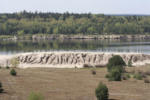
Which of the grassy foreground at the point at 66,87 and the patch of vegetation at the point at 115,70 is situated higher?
the patch of vegetation at the point at 115,70

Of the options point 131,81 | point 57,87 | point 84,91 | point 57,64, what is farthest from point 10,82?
point 57,64

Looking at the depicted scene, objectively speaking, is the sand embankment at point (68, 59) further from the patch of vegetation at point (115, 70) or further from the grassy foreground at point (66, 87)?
the grassy foreground at point (66, 87)

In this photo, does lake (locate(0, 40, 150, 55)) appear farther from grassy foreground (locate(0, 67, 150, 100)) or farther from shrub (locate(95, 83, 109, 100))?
shrub (locate(95, 83, 109, 100))

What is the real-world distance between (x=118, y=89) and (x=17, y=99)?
1149cm

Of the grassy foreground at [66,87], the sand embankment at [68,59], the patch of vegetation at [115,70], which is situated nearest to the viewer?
the grassy foreground at [66,87]

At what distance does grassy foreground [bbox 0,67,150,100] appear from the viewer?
119 feet

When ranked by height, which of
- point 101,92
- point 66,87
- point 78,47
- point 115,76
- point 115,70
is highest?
point 78,47

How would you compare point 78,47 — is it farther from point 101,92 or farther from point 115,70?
point 101,92

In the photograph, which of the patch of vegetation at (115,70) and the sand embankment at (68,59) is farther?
the sand embankment at (68,59)

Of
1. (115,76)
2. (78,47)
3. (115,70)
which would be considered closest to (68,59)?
(115,70)

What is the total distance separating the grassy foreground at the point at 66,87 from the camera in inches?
1428

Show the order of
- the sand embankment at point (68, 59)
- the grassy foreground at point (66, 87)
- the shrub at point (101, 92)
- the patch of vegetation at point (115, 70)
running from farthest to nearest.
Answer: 1. the sand embankment at point (68, 59)
2. the patch of vegetation at point (115, 70)
3. the grassy foreground at point (66, 87)
4. the shrub at point (101, 92)

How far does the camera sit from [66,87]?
41.7m

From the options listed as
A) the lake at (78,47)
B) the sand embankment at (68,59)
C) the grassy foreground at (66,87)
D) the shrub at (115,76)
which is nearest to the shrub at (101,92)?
the grassy foreground at (66,87)
